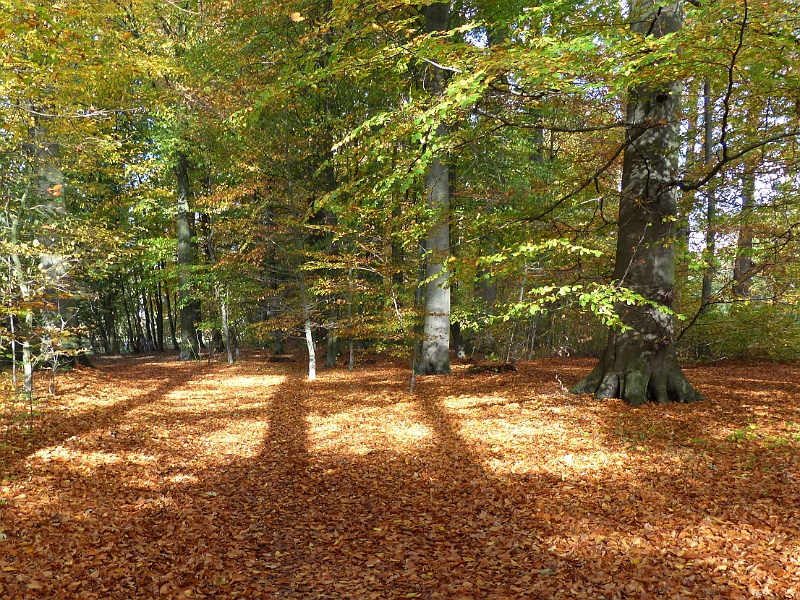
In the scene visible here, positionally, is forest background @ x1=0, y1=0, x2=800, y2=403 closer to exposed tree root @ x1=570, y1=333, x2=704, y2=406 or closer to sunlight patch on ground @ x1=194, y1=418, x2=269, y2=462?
exposed tree root @ x1=570, y1=333, x2=704, y2=406

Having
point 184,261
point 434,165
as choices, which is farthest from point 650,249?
point 184,261

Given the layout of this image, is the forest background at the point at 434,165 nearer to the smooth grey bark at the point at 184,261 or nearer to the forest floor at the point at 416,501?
the smooth grey bark at the point at 184,261

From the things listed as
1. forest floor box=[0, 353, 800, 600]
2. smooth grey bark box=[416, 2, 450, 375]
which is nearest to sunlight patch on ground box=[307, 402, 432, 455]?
forest floor box=[0, 353, 800, 600]

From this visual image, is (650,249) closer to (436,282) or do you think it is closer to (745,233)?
(436,282)

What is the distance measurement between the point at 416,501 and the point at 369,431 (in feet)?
8.80

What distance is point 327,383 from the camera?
12.6 metres

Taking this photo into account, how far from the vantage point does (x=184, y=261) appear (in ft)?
66.7

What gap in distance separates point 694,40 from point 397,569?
610 centimetres

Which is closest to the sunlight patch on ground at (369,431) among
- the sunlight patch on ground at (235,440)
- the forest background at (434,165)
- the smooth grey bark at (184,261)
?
the sunlight patch on ground at (235,440)

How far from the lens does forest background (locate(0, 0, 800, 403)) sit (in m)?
5.89

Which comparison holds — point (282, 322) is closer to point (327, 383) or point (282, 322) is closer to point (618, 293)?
point (327, 383)

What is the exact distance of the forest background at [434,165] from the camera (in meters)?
5.89

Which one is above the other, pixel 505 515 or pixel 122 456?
pixel 122 456

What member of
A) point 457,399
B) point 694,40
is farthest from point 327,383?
point 694,40
